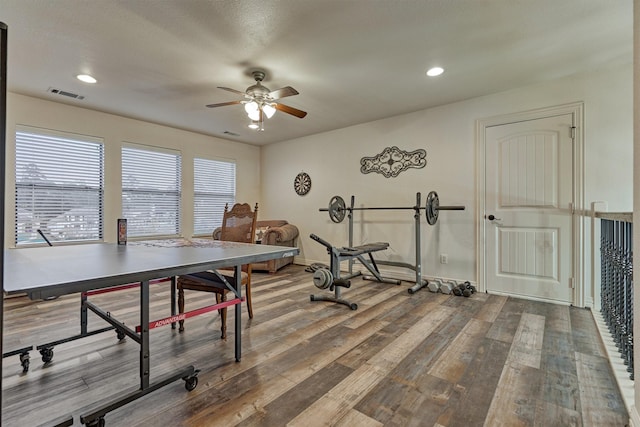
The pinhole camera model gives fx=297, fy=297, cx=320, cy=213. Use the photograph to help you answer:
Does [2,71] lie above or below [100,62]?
below

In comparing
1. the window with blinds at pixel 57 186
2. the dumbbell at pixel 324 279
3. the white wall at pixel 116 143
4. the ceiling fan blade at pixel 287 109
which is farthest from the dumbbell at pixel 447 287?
the window with blinds at pixel 57 186

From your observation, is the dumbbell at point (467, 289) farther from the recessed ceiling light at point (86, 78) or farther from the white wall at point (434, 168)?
the recessed ceiling light at point (86, 78)

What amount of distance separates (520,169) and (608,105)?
3.11 feet

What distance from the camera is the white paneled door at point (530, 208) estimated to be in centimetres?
326

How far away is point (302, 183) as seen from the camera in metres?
5.77

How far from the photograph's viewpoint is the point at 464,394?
169 cm

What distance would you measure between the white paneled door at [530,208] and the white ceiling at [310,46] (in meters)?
0.62

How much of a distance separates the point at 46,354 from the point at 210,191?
3.95 meters

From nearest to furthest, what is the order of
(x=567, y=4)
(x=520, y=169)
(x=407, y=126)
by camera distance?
(x=567, y=4), (x=520, y=169), (x=407, y=126)

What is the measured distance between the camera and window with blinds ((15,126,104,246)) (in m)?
3.72

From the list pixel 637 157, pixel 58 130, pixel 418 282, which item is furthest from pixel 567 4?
pixel 58 130

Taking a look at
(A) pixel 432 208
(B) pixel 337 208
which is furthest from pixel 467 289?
(B) pixel 337 208

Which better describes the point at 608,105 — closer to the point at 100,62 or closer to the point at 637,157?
the point at 637,157

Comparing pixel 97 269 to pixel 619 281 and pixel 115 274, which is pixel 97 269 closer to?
pixel 115 274
